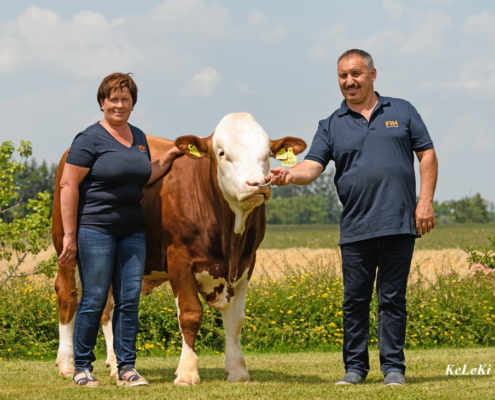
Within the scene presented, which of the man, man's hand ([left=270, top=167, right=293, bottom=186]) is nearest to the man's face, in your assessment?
the man

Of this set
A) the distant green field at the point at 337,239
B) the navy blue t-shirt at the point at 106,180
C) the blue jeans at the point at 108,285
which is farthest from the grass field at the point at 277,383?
the distant green field at the point at 337,239

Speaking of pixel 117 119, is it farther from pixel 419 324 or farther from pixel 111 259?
pixel 419 324

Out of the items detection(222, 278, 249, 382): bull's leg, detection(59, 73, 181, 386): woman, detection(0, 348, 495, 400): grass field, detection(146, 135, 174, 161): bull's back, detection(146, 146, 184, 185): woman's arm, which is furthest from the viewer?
detection(146, 135, 174, 161): bull's back

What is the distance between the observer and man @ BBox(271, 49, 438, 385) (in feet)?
18.3

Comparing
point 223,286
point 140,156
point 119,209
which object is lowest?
point 223,286

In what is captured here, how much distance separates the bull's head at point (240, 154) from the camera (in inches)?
215

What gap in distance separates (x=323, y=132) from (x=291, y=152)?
320 mm

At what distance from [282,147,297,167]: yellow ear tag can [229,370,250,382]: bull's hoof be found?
6.16 feet

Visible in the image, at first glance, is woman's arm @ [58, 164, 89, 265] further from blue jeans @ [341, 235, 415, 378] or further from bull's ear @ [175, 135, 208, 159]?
blue jeans @ [341, 235, 415, 378]

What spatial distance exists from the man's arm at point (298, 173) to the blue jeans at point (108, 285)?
135 cm

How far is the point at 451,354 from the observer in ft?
27.8

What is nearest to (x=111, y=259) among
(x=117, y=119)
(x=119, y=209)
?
(x=119, y=209)

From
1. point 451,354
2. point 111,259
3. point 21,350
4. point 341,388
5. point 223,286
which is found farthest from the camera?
point 21,350

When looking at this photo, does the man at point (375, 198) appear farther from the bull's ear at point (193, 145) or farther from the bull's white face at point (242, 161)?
the bull's ear at point (193, 145)
